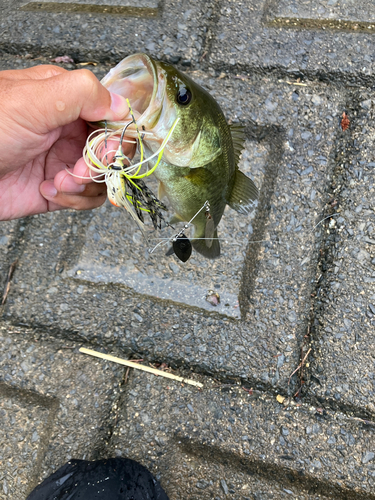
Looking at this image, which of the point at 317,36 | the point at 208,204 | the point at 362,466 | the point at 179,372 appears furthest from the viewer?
the point at 317,36

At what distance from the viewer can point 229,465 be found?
6.67 feet

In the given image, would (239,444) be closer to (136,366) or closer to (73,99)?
(136,366)

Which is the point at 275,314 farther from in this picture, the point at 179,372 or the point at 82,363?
the point at 82,363

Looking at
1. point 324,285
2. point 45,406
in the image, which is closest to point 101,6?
point 324,285

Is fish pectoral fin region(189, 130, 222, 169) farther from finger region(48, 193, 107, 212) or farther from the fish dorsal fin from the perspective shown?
finger region(48, 193, 107, 212)

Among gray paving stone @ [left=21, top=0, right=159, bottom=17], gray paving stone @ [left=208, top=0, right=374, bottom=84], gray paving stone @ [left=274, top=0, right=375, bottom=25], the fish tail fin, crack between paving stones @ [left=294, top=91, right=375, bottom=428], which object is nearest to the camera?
the fish tail fin

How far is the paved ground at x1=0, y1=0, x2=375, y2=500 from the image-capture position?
2039 mm

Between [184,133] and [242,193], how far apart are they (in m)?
0.48

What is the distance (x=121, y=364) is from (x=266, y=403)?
2.60 feet

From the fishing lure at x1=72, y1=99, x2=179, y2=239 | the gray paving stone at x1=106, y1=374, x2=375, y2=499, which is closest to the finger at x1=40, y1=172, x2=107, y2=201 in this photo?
the fishing lure at x1=72, y1=99, x2=179, y2=239

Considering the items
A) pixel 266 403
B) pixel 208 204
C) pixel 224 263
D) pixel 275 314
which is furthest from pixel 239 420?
pixel 208 204

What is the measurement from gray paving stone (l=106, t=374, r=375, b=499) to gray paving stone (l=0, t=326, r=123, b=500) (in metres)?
0.14

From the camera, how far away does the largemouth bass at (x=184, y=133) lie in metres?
1.46

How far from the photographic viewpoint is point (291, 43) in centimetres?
257
